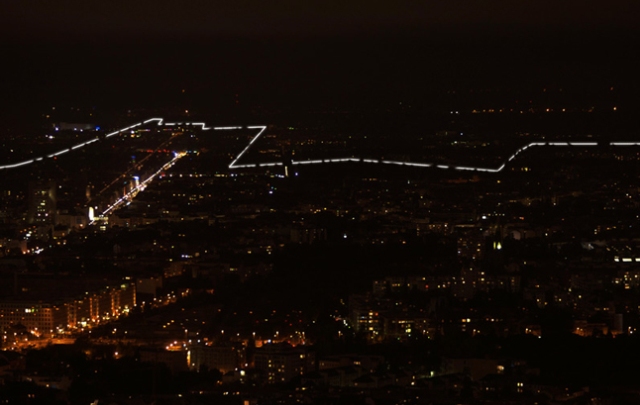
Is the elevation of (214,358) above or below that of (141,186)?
below

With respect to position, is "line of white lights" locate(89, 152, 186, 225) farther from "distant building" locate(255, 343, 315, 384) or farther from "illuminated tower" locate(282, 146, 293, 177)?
"distant building" locate(255, 343, 315, 384)

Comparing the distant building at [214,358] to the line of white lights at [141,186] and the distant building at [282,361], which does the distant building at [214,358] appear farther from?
the line of white lights at [141,186]

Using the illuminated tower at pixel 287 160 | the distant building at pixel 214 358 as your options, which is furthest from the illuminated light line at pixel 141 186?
the distant building at pixel 214 358

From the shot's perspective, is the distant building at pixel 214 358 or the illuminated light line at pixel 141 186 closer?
the distant building at pixel 214 358

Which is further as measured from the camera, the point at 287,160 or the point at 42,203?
the point at 287,160

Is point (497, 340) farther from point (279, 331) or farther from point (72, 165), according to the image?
point (72, 165)

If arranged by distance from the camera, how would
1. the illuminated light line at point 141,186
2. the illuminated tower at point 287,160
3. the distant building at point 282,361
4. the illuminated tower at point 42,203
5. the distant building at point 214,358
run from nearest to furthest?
1. the distant building at point 282,361
2. the distant building at point 214,358
3. the illuminated tower at point 42,203
4. the illuminated light line at point 141,186
5. the illuminated tower at point 287,160

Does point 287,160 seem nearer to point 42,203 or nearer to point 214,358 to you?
point 42,203

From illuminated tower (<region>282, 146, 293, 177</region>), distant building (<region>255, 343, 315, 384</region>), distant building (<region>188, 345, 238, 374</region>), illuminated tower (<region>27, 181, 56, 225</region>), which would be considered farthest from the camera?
illuminated tower (<region>282, 146, 293, 177</region>)

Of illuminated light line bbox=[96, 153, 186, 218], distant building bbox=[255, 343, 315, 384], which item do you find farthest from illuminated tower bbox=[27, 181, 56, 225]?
distant building bbox=[255, 343, 315, 384]

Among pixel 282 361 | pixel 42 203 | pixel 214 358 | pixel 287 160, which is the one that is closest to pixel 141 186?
pixel 42 203

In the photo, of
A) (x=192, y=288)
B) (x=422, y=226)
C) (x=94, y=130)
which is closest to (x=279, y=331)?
(x=192, y=288)
